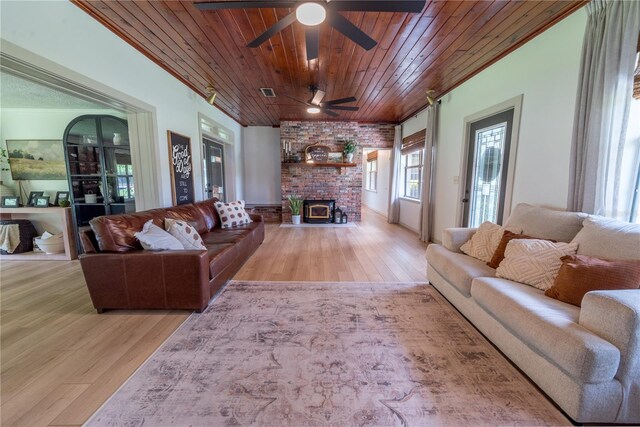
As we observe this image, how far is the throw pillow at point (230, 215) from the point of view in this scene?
13.1 ft

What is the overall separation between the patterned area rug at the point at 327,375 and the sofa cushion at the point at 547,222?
3.39ft

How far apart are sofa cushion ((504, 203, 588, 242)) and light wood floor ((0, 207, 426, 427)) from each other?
1216 mm

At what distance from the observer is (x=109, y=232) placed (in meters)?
2.17

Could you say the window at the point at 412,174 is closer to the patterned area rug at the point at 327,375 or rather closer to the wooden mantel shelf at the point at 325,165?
the wooden mantel shelf at the point at 325,165

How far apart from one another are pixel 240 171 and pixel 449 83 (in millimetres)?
5311

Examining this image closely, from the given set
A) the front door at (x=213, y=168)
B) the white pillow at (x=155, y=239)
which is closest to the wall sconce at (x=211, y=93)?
the front door at (x=213, y=168)

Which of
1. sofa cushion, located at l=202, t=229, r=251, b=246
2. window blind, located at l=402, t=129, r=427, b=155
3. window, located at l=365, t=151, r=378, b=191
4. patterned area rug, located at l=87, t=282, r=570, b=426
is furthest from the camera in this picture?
window, located at l=365, t=151, r=378, b=191

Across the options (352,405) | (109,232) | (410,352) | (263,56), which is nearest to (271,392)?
(352,405)

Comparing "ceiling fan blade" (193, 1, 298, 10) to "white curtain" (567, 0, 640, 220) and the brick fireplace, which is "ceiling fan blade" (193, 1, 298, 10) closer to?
"white curtain" (567, 0, 640, 220)

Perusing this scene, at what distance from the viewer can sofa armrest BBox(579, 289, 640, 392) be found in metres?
1.10

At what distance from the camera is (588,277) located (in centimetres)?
146

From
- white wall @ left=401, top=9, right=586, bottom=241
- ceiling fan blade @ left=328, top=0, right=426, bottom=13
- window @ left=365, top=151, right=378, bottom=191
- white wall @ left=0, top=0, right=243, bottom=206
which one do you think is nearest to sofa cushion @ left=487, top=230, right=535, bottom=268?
white wall @ left=401, top=9, right=586, bottom=241

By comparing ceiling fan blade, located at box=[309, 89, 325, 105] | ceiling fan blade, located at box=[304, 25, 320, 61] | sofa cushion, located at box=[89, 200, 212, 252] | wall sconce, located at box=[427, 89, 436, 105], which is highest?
wall sconce, located at box=[427, 89, 436, 105]

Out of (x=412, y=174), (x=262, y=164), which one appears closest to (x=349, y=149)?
(x=412, y=174)
